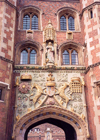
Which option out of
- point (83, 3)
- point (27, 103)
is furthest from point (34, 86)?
point (83, 3)

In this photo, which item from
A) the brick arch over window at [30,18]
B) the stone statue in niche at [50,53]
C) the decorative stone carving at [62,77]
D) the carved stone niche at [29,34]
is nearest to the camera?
the decorative stone carving at [62,77]

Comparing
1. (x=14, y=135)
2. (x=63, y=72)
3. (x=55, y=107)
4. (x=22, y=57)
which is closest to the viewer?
(x=14, y=135)

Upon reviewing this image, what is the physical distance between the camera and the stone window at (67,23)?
56.9 ft

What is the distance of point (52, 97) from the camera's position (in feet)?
45.5

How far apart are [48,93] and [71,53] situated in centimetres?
419

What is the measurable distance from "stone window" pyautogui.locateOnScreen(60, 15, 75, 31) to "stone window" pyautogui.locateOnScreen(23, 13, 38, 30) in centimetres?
226

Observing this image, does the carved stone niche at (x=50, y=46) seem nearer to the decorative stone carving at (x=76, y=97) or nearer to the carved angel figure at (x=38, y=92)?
the carved angel figure at (x=38, y=92)

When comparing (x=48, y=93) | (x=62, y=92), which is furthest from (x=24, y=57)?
(x=62, y=92)

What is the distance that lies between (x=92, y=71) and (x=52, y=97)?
10.8 ft

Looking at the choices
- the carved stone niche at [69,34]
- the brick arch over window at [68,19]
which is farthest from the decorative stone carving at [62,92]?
the brick arch over window at [68,19]

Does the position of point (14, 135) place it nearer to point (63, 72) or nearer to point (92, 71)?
point (63, 72)

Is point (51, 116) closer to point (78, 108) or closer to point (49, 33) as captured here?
point (78, 108)

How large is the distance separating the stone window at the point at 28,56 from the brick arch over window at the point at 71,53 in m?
2.13

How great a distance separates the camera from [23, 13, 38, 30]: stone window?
56.4ft
